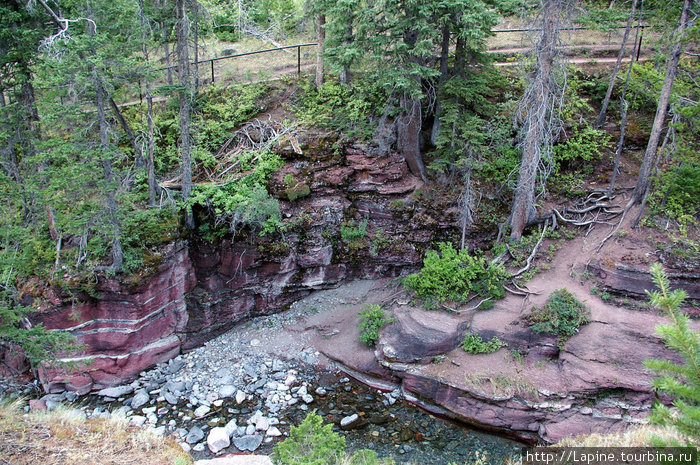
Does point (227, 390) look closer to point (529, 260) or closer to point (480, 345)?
point (480, 345)

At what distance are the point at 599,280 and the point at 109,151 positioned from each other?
15.2m

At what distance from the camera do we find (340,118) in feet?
56.8

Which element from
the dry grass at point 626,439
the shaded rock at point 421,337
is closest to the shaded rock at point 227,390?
the shaded rock at point 421,337

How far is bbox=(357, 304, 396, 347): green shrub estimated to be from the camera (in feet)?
48.6

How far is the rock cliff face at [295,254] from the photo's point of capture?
14969 millimetres

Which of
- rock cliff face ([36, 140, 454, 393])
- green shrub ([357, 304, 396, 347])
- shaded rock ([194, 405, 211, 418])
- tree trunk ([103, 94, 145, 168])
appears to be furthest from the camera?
rock cliff face ([36, 140, 454, 393])

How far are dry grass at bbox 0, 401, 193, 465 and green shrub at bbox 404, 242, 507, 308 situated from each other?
8.74 meters

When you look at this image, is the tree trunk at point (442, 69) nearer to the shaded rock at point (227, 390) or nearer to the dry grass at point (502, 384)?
the dry grass at point (502, 384)

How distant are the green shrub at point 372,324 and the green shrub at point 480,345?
254cm

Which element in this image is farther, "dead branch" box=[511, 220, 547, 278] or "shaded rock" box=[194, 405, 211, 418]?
"dead branch" box=[511, 220, 547, 278]

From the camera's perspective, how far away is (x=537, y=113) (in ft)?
44.5

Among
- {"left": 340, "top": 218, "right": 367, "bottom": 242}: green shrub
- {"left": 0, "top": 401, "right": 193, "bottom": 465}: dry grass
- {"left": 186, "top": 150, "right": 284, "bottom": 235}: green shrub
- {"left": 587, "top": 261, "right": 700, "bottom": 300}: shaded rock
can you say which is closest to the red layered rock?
A: {"left": 186, "top": 150, "right": 284, "bottom": 235}: green shrub

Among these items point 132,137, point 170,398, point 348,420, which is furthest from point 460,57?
point 170,398

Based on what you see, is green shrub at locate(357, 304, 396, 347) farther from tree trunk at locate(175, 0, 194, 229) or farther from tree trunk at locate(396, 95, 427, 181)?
tree trunk at locate(175, 0, 194, 229)
